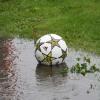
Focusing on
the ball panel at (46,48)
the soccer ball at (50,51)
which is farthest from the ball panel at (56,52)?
the ball panel at (46,48)

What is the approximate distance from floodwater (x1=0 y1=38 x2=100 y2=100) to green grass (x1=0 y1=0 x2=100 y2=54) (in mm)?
2272

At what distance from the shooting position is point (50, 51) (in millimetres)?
16688

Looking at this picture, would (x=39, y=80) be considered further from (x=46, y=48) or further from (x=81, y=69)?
(x=46, y=48)

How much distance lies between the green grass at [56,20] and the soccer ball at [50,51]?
1838 millimetres

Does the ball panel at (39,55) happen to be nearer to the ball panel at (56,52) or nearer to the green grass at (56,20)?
the ball panel at (56,52)

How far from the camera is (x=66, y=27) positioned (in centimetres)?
2277

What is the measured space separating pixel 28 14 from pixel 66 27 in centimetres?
448

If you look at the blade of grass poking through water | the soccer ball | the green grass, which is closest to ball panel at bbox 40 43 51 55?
the soccer ball

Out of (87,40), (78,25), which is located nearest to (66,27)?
(78,25)

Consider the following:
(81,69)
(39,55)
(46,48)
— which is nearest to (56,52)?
(46,48)

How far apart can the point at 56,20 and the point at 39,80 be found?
956cm

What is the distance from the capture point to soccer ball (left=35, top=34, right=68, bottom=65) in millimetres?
16672

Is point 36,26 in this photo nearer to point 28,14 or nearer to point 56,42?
point 28,14

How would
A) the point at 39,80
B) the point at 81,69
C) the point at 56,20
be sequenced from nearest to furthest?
the point at 39,80, the point at 81,69, the point at 56,20
